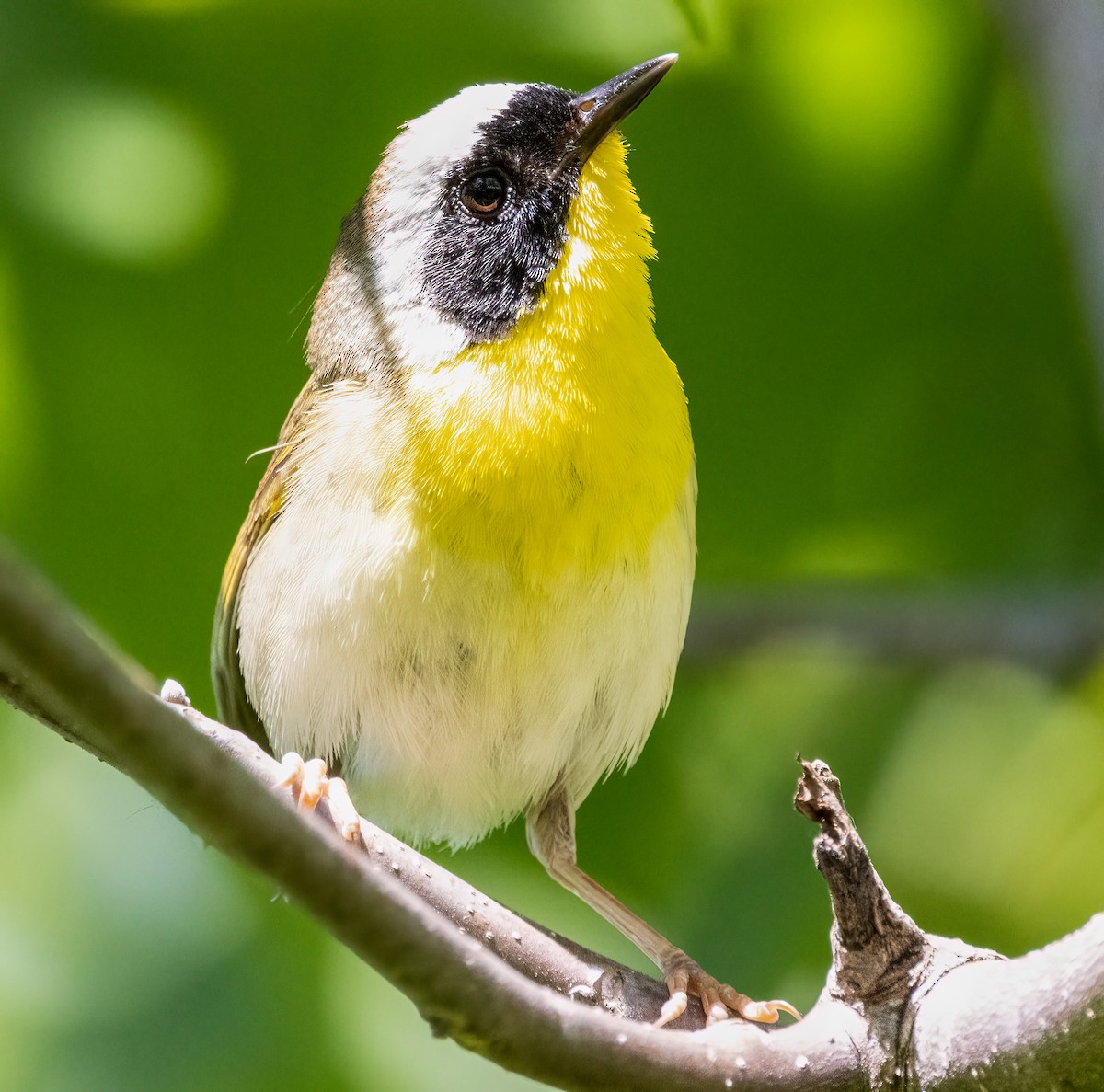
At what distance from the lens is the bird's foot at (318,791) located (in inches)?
95.9

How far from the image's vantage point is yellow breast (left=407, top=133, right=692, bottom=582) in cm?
256

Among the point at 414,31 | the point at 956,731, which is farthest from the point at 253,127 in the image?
the point at 956,731

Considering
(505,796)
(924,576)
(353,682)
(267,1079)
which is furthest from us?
(924,576)

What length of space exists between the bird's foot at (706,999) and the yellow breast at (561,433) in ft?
2.56

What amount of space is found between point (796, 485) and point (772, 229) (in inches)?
26.2

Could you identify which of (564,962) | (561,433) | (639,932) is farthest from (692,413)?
(564,962)

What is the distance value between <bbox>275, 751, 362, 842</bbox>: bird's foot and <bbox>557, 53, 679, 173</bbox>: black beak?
135 cm

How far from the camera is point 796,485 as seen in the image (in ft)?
12.1

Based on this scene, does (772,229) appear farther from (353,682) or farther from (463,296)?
(353,682)

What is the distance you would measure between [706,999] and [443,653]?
81 cm

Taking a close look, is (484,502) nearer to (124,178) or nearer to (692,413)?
(692,413)

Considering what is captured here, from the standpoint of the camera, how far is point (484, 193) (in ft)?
9.96

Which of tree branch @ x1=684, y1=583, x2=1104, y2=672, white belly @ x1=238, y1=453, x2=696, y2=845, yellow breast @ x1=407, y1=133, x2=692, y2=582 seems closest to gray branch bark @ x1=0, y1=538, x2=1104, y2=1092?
white belly @ x1=238, y1=453, x2=696, y2=845

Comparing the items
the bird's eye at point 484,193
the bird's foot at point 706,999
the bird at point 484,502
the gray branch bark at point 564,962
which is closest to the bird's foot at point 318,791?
the gray branch bark at point 564,962
